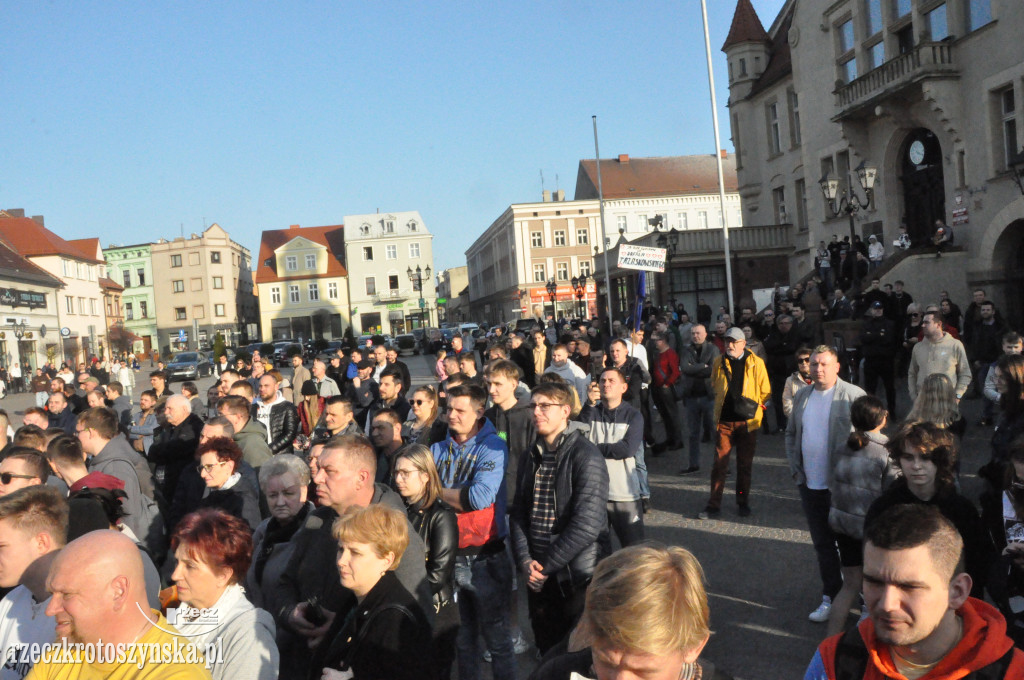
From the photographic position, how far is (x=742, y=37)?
122 feet

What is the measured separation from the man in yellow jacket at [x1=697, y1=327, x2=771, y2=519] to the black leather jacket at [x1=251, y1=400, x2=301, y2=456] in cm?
440

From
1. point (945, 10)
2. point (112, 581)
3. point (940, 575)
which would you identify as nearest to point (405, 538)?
point (112, 581)

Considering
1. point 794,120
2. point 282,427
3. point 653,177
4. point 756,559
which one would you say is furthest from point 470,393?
point 653,177

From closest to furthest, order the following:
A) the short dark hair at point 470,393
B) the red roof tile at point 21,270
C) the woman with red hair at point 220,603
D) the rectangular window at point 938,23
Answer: the woman with red hair at point 220,603, the short dark hair at point 470,393, the rectangular window at point 938,23, the red roof tile at point 21,270

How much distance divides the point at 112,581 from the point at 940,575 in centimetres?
254

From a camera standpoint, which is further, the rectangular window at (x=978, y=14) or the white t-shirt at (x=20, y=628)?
the rectangular window at (x=978, y=14)

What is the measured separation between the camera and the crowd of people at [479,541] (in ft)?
7.80

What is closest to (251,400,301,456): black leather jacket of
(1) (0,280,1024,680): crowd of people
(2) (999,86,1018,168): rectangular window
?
(1) (0,280,1024,680): crowd of people

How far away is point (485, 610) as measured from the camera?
471 cm

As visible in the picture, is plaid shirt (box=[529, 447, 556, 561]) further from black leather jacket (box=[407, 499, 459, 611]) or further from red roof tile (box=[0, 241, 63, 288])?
red roof tile (box=[0, 241, 63, 288])

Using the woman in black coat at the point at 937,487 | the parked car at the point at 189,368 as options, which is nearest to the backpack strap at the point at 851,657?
the woman in black coat at the point at 937,487

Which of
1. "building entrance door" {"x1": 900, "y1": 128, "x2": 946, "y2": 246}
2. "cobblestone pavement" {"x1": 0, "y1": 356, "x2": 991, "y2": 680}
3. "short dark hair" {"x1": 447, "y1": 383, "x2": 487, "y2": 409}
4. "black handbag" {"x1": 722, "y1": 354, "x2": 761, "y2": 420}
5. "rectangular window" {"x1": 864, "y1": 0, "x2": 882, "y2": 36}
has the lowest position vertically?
"cobblestone pavement" {"x1": 0, "y1": 356, "x2": 991, "y2": 680}

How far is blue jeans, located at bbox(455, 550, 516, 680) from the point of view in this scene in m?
4.64

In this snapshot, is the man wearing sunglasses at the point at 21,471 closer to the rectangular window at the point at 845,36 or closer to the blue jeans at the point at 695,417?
the blue jeans at the point at 695,417
